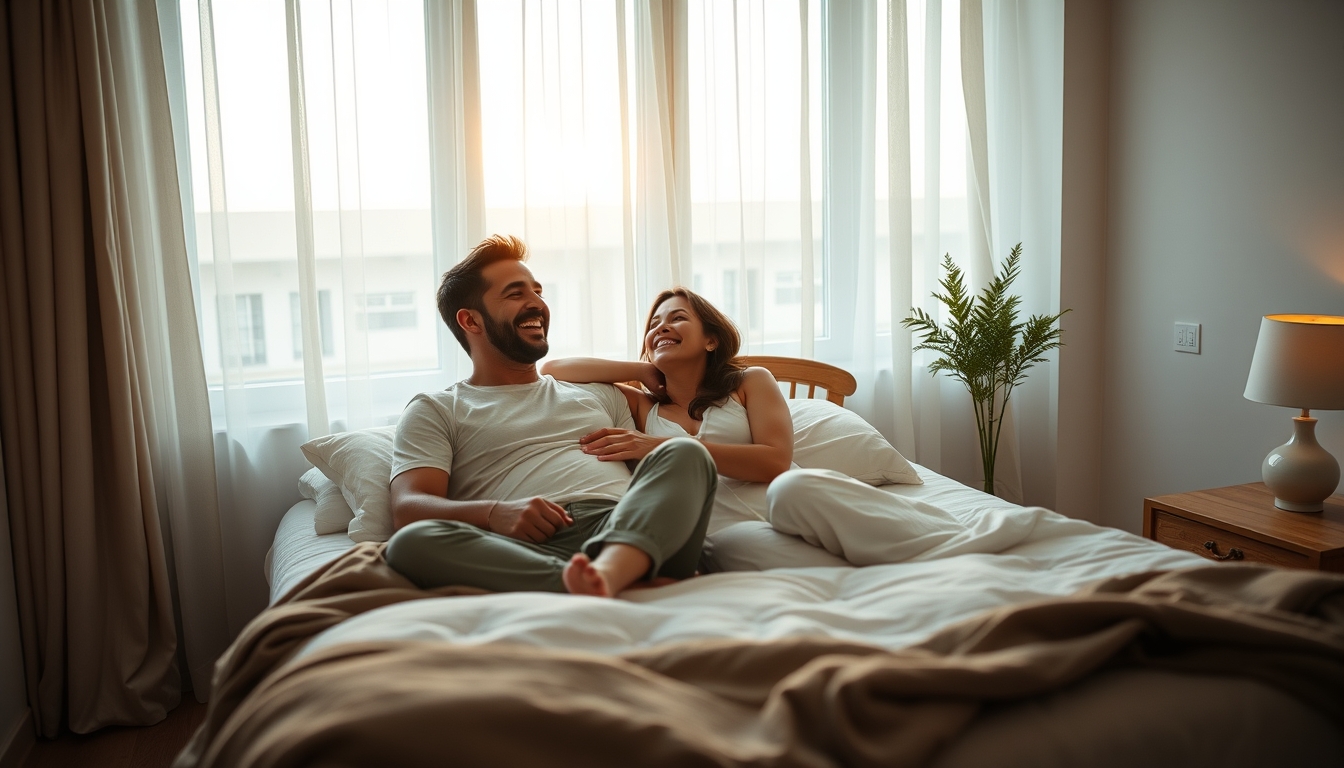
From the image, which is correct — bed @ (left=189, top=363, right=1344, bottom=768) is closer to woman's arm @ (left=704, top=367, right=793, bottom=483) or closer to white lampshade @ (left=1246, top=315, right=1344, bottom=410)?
woman's arm @ (left=704, top=367, right=793, bottom=483)

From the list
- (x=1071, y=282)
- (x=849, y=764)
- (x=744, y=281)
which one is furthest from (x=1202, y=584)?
(x=1071, y=282)

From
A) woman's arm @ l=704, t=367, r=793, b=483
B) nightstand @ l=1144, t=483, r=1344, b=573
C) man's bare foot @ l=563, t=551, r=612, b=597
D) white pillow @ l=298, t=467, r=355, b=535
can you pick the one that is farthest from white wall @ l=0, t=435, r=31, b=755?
nightstand @ l=1144, t=483, r=1344, b=573

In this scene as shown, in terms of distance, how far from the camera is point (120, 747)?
7.72 ft

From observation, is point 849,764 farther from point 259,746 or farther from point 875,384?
point 875,384

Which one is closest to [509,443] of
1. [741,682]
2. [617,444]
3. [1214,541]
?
[617,444]

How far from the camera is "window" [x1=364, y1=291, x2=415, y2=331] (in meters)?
2.79

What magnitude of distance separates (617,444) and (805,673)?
1195mm

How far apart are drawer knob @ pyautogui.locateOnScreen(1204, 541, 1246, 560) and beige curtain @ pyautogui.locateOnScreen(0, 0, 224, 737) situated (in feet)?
8.86

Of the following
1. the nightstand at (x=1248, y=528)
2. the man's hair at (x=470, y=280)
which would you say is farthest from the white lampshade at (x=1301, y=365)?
the man's hair at (x=470, y=280)

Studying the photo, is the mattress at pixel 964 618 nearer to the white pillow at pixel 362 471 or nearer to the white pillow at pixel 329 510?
the white pillow at pixel 362 471

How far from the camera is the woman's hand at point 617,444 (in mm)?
2268

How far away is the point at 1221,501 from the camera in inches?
102

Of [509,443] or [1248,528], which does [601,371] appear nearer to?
[509,443]

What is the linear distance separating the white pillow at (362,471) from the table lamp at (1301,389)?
7.34 feet
